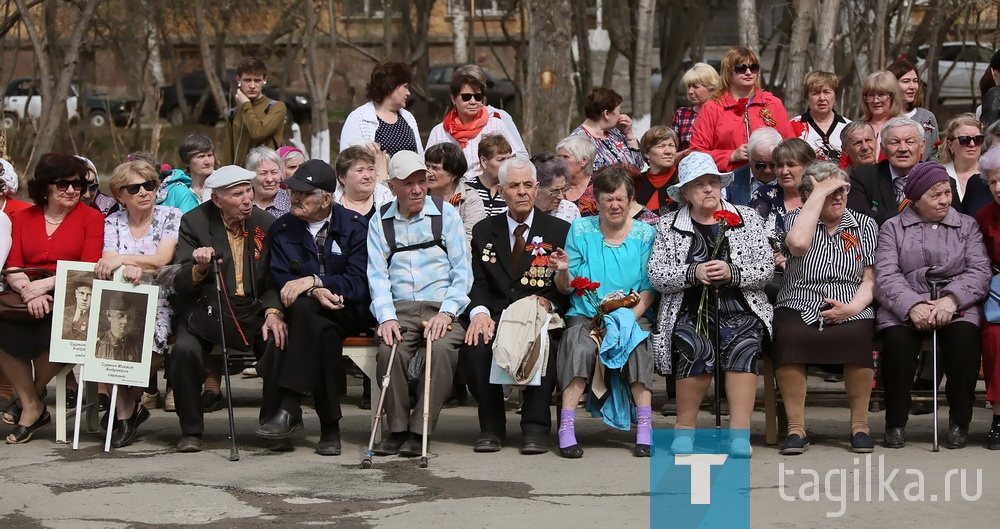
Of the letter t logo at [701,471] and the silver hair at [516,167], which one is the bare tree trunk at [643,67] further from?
the letter t logo at [701,471]

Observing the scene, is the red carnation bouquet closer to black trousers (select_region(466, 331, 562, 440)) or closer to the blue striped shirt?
black trousers (select_region(466, 331, 562, 440))

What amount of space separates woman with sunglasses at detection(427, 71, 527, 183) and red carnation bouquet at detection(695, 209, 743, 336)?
2.73 m

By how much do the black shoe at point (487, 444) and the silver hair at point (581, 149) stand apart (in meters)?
2.39

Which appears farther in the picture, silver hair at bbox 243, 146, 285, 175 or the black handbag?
silver hair at bbox 243, 146, 285, 175

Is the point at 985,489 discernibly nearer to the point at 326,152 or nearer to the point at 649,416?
the point at 649,416

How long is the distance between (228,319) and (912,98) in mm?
5293

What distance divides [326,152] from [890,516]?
16859 mm

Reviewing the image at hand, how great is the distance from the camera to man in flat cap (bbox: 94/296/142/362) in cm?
772

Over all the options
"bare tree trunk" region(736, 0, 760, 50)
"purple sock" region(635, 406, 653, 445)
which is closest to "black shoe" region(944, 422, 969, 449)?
"purple sock" region(635, 406, 653, 445)

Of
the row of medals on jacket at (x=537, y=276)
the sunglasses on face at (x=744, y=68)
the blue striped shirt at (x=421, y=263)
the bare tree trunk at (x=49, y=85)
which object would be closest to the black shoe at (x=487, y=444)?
the blue striped shirt at (x=421, y=263)

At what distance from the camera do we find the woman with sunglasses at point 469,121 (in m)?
9.85

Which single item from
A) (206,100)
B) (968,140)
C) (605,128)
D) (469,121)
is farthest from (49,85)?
(206,100)

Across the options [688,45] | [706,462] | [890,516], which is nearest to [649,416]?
[706,462]

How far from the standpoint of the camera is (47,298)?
786cm
